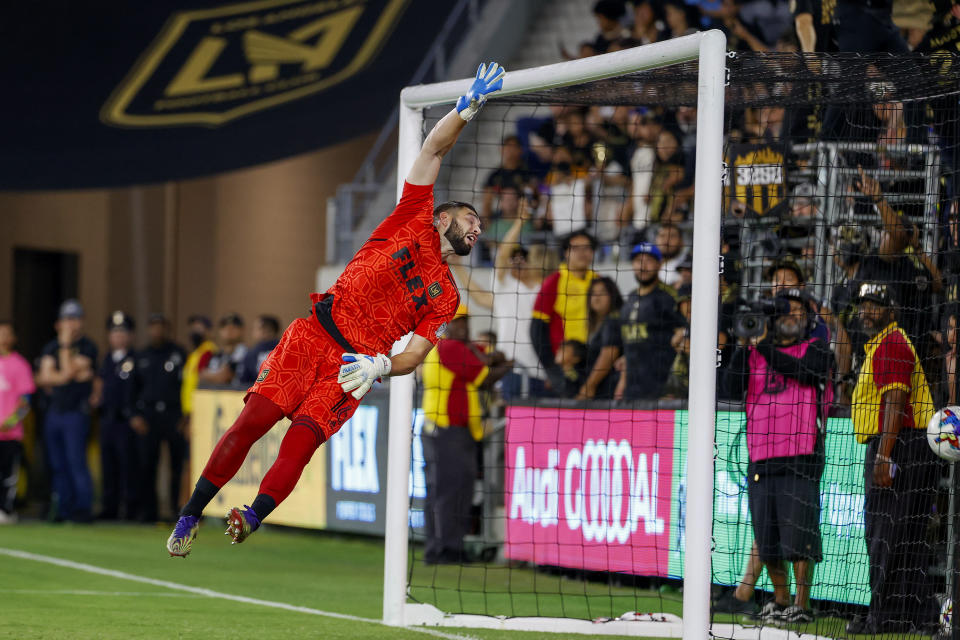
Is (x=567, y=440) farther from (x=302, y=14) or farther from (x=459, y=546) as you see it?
(x=302, y=14)

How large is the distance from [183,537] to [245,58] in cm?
892

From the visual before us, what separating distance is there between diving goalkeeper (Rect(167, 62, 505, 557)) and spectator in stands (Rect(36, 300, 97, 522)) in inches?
326

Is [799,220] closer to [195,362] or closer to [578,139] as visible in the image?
[578,139]

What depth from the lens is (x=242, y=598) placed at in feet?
27.9

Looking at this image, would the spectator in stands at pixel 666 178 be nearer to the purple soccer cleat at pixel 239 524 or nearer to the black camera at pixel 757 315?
the black camera at pixel 757 315

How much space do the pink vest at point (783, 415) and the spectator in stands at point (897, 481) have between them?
0.39 m

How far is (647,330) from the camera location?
9.66 metres

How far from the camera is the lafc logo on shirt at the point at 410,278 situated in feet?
20.8

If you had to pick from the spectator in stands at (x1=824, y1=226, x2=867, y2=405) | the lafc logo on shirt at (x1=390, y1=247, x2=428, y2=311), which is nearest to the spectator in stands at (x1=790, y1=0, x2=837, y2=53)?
the spectator in stands at (x1=824, y1=226, x2=867, y2=405)

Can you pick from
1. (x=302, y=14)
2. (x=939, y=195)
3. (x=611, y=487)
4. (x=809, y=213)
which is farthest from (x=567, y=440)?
(x=302, y=14)

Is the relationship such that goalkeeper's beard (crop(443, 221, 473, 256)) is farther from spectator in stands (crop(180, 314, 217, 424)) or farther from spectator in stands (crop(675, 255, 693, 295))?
spectator in stands (crop(180, 314, 217, 424))

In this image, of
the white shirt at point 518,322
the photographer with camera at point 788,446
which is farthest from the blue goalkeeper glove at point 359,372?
the white shirt at point 518,322

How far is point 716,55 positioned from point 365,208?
37.4 ft

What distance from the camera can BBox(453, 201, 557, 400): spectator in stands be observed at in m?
10.8
